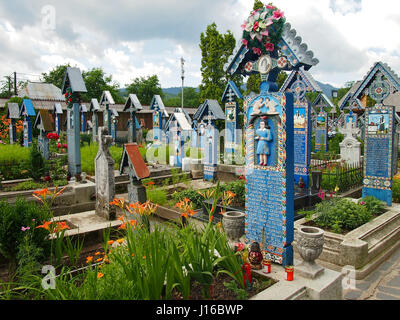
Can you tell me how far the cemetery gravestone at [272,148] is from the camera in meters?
4.40

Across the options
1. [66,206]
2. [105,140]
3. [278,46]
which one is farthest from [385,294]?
[66,206]

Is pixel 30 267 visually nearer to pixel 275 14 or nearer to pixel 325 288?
pixel 325 288

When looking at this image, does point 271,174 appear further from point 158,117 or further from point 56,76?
point 56,76

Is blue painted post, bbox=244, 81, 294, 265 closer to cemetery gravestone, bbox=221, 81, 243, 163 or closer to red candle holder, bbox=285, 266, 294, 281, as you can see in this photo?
red candle holder, bbox=285, 266, 294, 281

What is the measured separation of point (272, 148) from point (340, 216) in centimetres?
261

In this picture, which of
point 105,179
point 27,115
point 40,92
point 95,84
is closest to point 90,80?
point 95,84

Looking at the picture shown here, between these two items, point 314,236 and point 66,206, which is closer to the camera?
point 314,236

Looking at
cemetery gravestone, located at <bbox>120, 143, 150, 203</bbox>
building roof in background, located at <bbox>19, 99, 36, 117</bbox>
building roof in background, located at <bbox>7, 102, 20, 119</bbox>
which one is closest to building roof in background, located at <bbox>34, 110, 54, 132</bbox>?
building roof in background, located at <bbox>19, 99, 36, 117</bbox>

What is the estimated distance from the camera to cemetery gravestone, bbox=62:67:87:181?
906cm

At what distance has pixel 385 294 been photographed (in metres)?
4.37

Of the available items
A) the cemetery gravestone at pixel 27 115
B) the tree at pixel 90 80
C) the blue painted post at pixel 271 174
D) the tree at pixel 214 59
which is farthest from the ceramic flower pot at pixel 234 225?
the tree at pixel 90 80

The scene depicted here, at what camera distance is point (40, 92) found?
105ft

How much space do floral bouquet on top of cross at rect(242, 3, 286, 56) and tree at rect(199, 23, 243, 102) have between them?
1934 cm
